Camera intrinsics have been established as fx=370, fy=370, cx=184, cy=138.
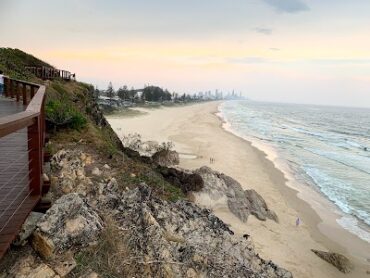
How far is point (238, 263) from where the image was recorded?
758cm

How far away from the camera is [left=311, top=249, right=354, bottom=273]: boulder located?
44.1 ft

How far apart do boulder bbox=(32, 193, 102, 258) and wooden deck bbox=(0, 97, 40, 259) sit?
445 millimetres

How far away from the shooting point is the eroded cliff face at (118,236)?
5.63m

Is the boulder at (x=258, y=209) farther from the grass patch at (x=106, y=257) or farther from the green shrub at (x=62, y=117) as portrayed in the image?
the grass patch at (x=106, y=257)

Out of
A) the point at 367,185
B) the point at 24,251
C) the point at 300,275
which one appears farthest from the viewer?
the point at 367,185

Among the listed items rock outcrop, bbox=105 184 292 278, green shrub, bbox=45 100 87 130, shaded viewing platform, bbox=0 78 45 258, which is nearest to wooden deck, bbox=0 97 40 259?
shaded viewing platform, bbox=0 78 45 258

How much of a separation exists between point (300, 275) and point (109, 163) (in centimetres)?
739

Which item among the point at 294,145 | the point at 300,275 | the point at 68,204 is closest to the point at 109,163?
the point at 68,204

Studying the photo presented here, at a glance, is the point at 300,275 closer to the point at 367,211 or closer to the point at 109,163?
the point at 109,163

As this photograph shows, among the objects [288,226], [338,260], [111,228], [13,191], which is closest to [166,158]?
[288,226]

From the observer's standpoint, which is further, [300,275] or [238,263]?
[300,275]

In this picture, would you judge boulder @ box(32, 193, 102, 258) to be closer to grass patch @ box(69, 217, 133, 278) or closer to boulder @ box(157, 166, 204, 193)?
grass patch @ box(69, 217, 133, 278)

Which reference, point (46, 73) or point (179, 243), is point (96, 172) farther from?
point (46, 73)

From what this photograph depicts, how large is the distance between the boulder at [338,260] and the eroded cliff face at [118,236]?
19.5ft
